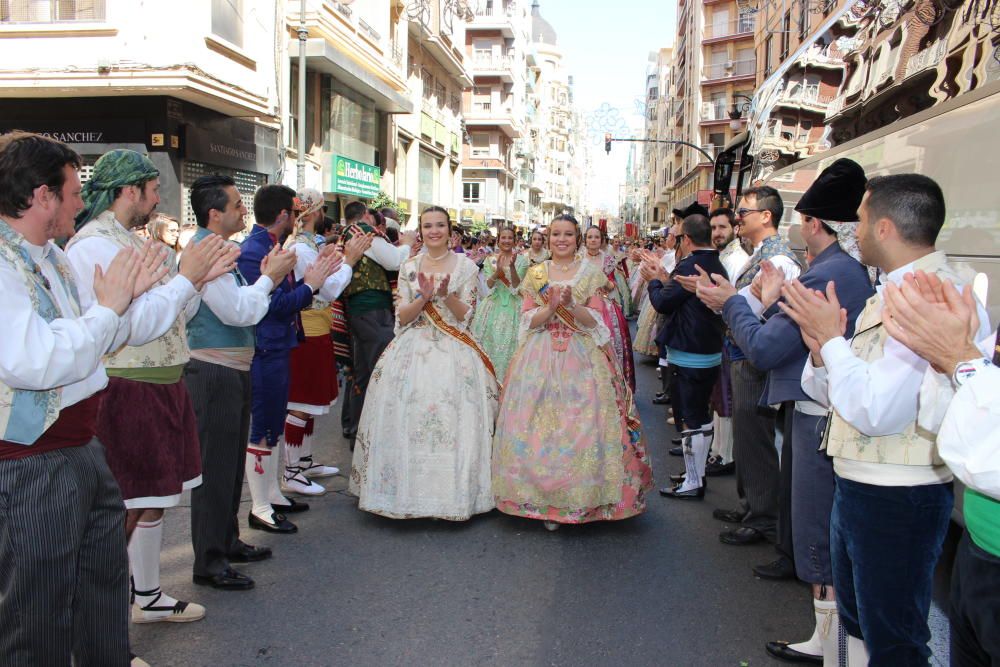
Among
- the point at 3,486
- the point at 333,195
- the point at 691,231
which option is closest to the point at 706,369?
the point at 691,231

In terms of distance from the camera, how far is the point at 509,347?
8.61 meters

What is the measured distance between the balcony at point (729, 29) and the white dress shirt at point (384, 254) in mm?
43782

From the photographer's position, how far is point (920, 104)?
14.7ft

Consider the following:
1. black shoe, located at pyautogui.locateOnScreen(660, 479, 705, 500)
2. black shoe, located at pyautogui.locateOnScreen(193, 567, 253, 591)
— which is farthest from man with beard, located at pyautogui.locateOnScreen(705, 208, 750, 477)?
black shoe, located at pyautogui.locateOnScreen(193, 567, 253, 591)

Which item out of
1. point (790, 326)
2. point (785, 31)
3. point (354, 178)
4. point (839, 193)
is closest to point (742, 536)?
point (790, 326)

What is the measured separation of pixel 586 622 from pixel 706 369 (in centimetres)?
255

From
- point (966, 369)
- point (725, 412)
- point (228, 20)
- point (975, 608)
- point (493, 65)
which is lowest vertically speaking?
point (725, 412)

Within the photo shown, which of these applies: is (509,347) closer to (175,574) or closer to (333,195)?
(175,574)

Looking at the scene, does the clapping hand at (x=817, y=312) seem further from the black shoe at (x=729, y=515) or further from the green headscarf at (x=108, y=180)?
the black shoe at (x=729, y=515)

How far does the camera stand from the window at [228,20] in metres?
14.0

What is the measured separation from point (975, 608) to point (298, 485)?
4632mm

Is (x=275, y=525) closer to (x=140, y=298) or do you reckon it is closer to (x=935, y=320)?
(x=140, y=298)

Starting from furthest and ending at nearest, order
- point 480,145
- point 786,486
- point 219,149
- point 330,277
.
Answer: point 480,145, point 219,149, point 330,277, point 786,486

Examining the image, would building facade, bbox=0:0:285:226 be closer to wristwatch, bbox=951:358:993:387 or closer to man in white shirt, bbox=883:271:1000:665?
man in white shirt, bbox=883:271:1000:665
